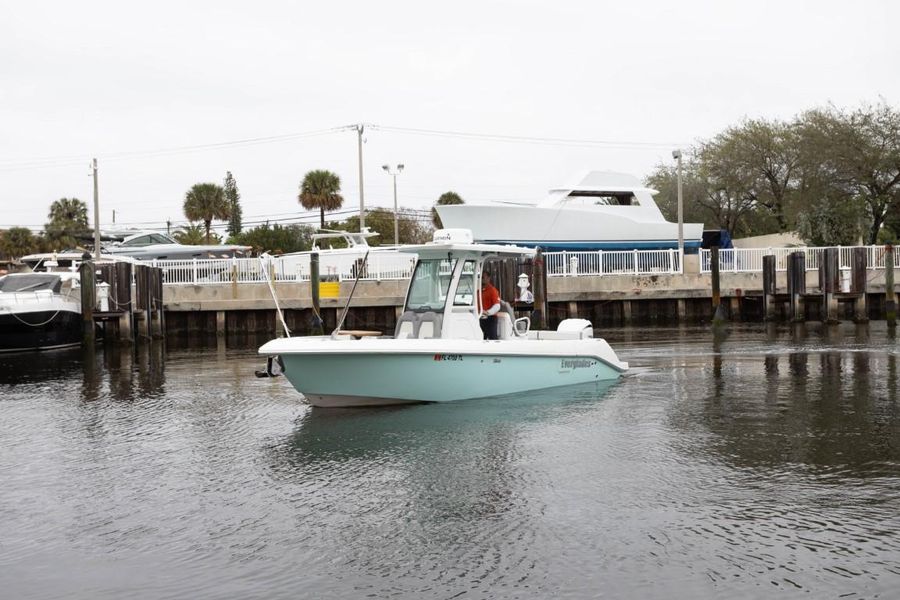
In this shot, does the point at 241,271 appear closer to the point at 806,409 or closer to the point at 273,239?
the point at 806,409

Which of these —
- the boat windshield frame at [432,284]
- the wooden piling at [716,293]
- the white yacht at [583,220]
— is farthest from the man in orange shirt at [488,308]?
the white yacht at [583,220]

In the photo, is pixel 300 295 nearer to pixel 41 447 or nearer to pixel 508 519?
pixel 41 447

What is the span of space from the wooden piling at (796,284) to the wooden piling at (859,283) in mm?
1680

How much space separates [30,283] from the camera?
1172 inches

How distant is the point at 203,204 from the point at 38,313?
4589cm

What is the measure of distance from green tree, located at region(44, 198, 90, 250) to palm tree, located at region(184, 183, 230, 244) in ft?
26.7

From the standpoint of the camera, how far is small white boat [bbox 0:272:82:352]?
27.8m

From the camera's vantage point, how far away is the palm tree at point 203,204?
73000mm

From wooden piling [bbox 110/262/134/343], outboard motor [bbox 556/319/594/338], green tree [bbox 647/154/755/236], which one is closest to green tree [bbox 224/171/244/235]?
green tree [bbox 647/154/755/236]

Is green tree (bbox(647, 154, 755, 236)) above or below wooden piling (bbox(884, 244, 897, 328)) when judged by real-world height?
above

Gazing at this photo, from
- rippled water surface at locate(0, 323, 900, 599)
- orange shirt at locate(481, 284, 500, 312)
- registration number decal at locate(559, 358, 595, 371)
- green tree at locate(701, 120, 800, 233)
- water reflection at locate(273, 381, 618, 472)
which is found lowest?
rippled water surface at locate(0, 323, 900, 599)

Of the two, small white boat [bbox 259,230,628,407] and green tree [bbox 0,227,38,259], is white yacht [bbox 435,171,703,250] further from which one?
green tree [bbox 0,227,38,259]

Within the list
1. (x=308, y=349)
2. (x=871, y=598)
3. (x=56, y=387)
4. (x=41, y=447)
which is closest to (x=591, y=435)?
(x=308, y=349)

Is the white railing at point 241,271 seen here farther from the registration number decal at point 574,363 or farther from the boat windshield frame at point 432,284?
the boat windshield frame at point 432,284
